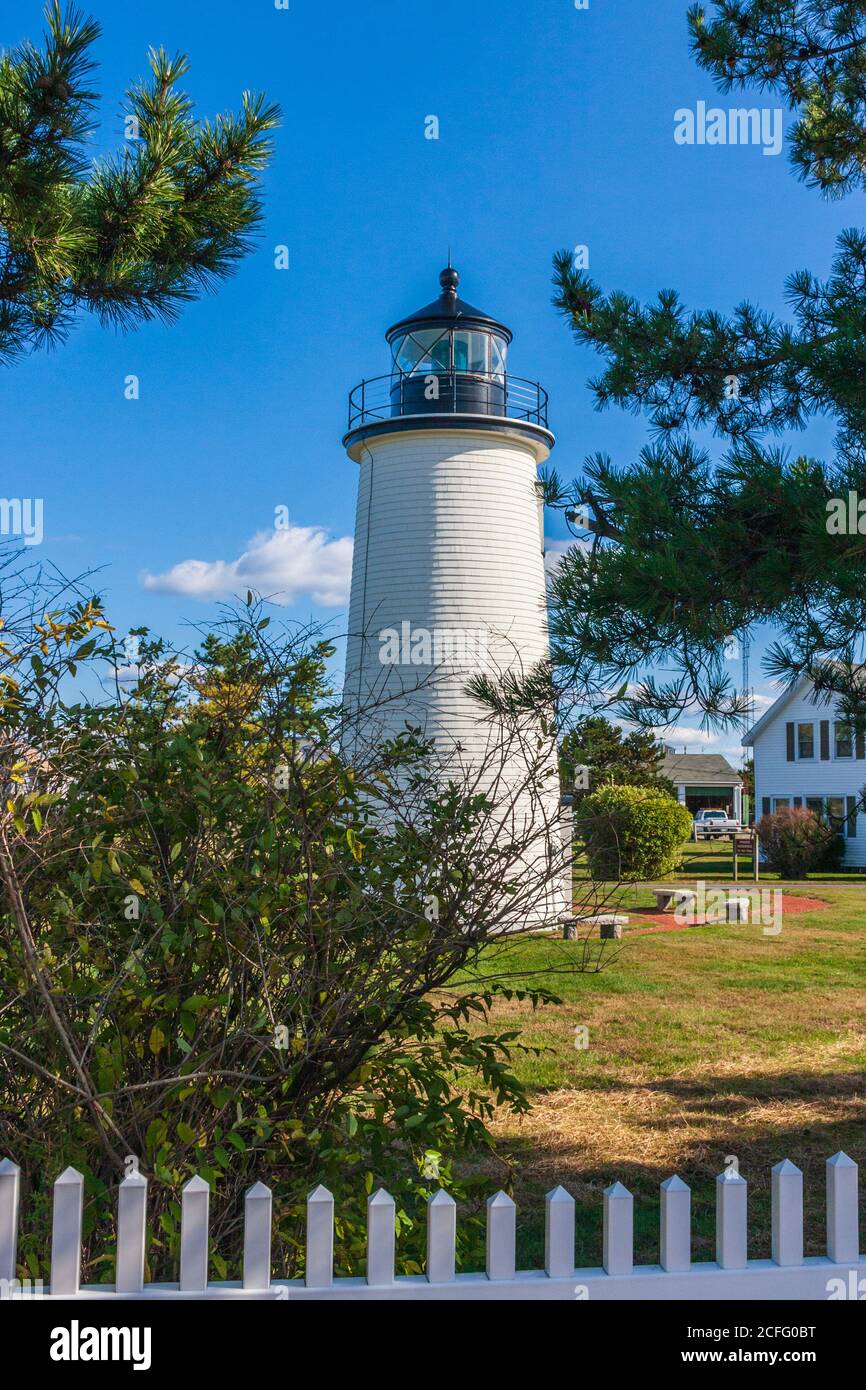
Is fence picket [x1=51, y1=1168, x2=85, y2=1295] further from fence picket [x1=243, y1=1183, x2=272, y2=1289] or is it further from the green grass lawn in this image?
the green grass lawn

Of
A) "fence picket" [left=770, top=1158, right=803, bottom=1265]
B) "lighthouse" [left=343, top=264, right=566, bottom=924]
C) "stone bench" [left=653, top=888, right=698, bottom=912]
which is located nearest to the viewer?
"fence picket" [left=770, top=1158, right=803, bottom=1265]

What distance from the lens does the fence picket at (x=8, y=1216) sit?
110 inches

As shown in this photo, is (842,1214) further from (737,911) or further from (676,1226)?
(737,911)

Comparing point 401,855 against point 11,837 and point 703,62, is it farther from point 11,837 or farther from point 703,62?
point 703,62

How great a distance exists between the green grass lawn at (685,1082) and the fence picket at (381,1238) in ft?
2.91

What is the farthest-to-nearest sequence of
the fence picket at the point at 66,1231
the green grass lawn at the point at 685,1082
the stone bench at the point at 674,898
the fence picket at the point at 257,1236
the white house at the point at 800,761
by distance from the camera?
1. the white house at the point at 800,761
2. the stone bench at the point at 674,898
3. the green grass lawn at the point at 685,1082
4. the fence picket at the point at 257,1236
5. the fence picket at the point at 66,1231

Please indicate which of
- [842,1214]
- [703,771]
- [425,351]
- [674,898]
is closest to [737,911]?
[674,898]

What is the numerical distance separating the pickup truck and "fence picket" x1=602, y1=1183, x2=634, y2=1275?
45.7 metres

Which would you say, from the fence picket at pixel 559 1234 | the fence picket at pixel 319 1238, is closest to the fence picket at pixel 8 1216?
the fence picket at pixel 319 1238

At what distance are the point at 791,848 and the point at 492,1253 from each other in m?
24.8

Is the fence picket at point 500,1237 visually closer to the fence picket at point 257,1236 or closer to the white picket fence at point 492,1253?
the white picket fence at point 492,1253

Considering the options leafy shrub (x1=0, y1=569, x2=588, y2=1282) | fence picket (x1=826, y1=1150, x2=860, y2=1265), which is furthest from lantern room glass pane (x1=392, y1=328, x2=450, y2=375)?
fence picket (x1=826, y1=1150, x2=860, y2=1265)

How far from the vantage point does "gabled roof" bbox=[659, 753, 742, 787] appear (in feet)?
210

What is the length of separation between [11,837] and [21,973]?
41 centimetres
